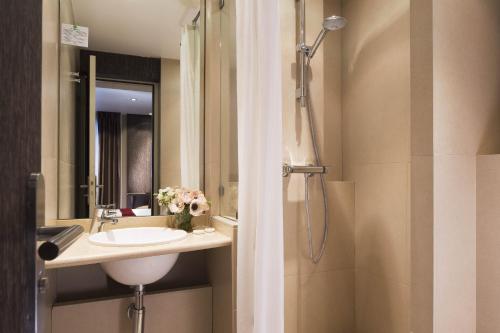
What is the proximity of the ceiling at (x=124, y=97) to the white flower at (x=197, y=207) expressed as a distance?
616mm

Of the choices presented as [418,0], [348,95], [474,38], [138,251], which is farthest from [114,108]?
[474,38]

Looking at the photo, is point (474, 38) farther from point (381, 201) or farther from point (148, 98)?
point (148, 98)

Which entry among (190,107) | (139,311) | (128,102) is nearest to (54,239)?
(139,311)

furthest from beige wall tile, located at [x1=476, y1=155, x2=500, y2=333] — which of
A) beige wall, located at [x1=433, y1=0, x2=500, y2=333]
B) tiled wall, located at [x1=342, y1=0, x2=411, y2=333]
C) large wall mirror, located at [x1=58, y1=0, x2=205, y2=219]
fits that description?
large wall mirror, located at [x1=58, y1=0, x2=205, y2=219]

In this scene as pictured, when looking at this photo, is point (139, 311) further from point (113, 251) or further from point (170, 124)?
point (170, 124)

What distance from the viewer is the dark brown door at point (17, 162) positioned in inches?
12.4

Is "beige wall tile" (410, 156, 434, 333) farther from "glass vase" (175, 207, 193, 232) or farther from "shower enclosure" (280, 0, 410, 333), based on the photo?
"glass vase" (175, 207, 193, 232)

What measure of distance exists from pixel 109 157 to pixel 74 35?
0.66 m

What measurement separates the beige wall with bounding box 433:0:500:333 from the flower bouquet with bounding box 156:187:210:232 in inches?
44.8

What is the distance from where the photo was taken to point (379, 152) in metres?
1.72

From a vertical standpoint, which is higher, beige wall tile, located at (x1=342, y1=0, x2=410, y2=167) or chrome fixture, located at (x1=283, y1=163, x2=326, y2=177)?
beige wall tile, located at (x1=342, y1=0, x2=410, y2=167)

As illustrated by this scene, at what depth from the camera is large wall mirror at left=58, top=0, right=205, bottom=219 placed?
1.67 m

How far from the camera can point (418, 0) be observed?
1121mm

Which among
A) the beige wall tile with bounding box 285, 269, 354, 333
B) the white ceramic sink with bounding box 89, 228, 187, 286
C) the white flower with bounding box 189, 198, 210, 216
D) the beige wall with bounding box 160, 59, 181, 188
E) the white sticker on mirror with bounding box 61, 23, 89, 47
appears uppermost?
the white sticker on mirror with bounding box 61, 23, 89, 47
